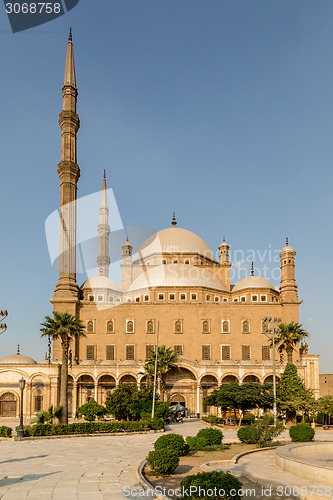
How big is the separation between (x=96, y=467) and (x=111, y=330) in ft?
136

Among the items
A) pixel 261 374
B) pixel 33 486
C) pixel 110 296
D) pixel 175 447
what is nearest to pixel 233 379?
pixel 261 374

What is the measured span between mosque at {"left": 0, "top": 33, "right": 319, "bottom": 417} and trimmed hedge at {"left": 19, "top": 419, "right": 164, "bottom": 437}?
17.4 metres

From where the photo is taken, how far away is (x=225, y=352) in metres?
59.2

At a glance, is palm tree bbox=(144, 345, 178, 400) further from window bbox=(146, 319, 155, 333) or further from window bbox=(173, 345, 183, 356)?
window bbox=(146, 319, 155, 333)

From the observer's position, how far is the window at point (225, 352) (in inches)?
2322

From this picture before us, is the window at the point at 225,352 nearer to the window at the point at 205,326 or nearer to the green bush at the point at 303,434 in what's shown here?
the window at the point at 205,326

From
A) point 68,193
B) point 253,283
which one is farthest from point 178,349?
point 68,193

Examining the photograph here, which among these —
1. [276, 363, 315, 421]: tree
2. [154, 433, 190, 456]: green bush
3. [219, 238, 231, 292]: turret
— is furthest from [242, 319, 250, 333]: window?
[154, 433, 190, 456]: green bush

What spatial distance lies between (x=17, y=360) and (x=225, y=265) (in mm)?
32346

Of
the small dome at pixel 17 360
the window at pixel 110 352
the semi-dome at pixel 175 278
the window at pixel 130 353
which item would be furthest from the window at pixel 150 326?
the small dome at pixel 17 360

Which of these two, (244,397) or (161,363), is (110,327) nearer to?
(161,363)

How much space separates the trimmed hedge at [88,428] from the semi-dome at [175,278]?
94.9ft

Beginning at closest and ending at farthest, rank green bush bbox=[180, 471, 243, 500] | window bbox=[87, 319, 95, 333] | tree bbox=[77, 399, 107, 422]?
green bush bbox=[180, 471, 243, 500]
tree bbox=[77, 399, 107, 422]
window bbox=[87, 319, 95, 333]

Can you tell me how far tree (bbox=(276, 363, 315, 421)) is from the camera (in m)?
38.6
